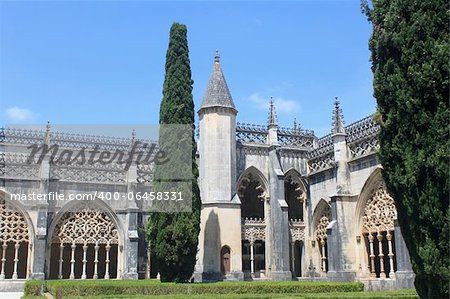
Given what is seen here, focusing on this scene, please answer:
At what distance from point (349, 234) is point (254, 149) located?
722cm

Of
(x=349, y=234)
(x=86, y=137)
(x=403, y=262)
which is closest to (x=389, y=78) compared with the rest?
(x=403, y=262)

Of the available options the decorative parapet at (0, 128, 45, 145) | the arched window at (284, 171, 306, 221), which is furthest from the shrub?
the decorative parapet at (0, 128, 45, 145)

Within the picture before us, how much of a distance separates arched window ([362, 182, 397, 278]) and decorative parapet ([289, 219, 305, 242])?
4767mm

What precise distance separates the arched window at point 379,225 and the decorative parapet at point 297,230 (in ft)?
15.6

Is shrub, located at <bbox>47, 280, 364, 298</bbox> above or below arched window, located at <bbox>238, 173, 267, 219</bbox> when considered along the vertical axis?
below

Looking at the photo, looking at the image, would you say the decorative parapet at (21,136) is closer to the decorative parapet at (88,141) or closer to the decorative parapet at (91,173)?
the decorative parapet at (88,141)

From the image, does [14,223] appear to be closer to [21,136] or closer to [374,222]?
[21,136]

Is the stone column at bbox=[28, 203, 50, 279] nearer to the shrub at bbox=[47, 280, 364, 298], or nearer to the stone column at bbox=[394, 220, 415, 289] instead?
the shrub at bbox=[47, 280, 364, 298]

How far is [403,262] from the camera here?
19.8m

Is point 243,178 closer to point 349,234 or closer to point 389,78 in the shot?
point 349,234

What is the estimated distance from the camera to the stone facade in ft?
78.0

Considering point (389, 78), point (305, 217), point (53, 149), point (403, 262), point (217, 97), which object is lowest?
point (403, 262)

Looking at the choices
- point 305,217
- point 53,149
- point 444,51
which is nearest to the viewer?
point 444,51

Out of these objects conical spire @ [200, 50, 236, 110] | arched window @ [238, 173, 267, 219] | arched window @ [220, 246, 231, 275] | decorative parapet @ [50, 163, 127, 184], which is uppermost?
conical spire @ [200, 50, 236, 110]
